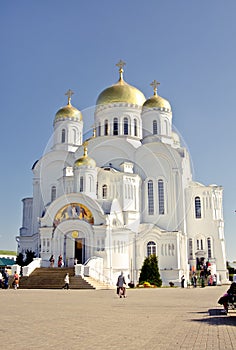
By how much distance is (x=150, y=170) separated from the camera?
3369 centimetres

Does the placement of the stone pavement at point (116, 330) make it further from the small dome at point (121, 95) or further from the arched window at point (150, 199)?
the small dome at point (121, 95)

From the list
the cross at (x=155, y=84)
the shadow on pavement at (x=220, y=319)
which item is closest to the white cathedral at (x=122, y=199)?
the cross at (x=155, y=84)

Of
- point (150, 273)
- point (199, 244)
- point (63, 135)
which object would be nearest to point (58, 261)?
point (150, 273)

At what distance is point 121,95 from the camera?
123 feet

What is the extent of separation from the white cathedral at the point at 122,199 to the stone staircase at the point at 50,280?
101 centimetres

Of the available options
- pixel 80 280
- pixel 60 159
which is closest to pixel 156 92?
pixel 60 159

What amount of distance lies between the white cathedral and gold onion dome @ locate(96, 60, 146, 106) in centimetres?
10

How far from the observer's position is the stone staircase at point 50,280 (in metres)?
22.8

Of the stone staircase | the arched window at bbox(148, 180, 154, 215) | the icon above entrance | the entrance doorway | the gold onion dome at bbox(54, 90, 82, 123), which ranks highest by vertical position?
the gold onion dome at bbox(54, 90, 82, 123)

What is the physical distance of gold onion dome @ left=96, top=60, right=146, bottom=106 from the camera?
37.4 m

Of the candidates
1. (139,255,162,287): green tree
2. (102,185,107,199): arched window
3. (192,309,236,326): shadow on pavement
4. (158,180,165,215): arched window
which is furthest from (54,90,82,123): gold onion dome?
(192,309,236,326): shadow on pavement

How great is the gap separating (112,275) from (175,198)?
8802 millimetres

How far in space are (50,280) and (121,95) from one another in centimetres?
1969

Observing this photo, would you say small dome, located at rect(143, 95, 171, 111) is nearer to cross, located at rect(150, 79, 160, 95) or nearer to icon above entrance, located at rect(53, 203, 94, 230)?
cross, located at rect(150, 79, 160, 95)
